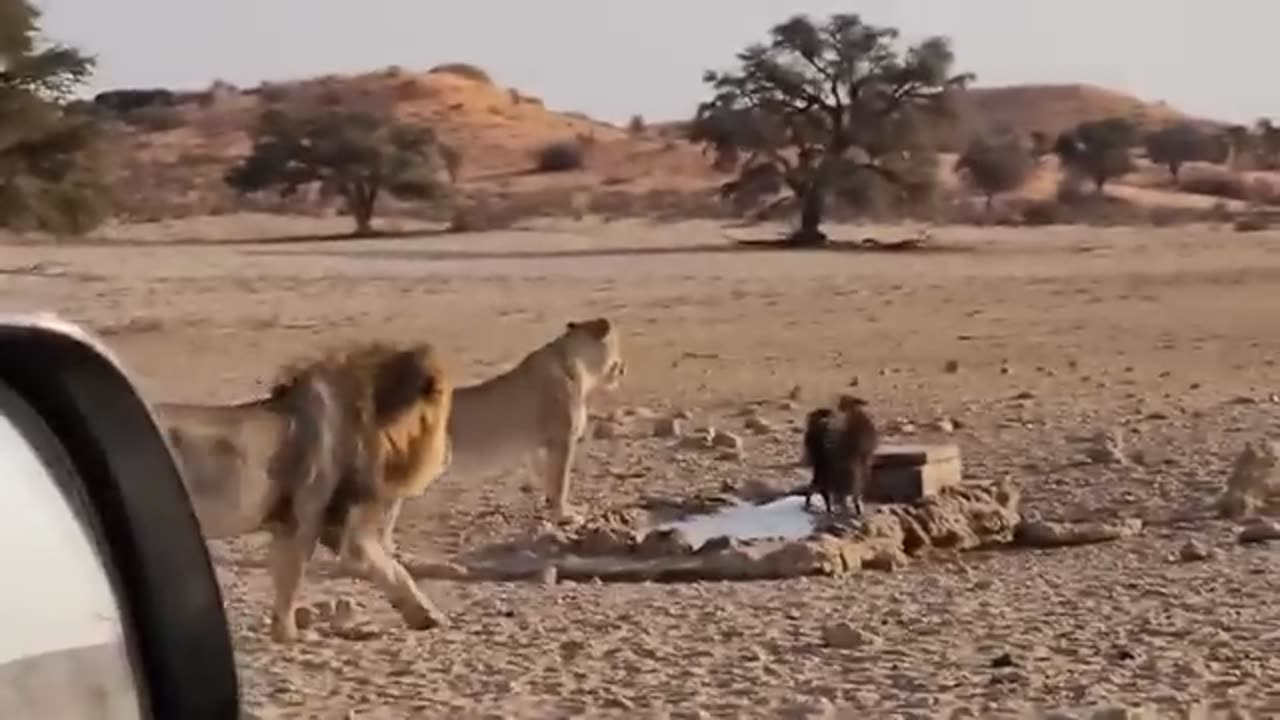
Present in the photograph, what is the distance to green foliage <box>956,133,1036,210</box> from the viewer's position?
235 ft

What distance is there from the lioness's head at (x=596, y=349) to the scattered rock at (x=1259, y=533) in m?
4.53

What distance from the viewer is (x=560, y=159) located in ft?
272

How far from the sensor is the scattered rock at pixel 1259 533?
1207cm

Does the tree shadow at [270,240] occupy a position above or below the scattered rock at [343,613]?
below

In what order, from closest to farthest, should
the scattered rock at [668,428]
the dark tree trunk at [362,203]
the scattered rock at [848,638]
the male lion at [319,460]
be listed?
the scattered rock at [848,638], the male lion at [319,460], the scattered rock at [668,428], the dark tree trunk at [362,203]

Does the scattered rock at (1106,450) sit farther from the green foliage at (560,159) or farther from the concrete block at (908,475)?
the green foliage at (560,159)

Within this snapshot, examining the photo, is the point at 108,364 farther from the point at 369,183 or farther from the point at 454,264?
the point at 369,183

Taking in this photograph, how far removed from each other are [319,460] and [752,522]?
3786mm

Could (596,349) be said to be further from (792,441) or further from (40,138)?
(40,138)

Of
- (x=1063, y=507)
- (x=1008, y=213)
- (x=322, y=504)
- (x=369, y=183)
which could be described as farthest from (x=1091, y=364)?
(x=1008, y=213)

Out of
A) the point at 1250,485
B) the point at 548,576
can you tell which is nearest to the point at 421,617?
the point at 548,576

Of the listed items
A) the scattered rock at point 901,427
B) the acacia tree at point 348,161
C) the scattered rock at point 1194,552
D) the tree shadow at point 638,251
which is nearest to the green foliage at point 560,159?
the acacia tree at point 348,161

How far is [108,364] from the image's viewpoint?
2.46m

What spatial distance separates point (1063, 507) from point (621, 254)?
2891cm
